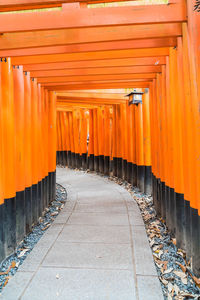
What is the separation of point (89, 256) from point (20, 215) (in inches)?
57.4

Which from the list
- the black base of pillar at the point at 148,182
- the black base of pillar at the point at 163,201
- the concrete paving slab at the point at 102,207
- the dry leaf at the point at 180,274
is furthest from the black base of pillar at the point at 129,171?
the dry leaf at the point at 180,274

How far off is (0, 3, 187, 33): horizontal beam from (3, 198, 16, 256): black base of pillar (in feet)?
7.75

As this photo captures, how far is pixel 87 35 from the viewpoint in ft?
10.7

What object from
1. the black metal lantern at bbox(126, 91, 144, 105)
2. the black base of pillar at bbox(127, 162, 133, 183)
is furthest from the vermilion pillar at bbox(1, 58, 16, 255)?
the black base of pillar at bbox(127, 162, 133, 183)

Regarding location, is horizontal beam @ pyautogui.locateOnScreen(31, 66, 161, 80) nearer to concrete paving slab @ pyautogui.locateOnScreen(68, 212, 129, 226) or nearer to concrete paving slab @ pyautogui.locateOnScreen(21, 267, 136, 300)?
concrete paving slab @ pyautogui.locateOnScreen(68, 212, 129, 226)

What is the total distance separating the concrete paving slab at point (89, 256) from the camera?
3.19 m

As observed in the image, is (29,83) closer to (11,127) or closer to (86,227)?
(11,127)

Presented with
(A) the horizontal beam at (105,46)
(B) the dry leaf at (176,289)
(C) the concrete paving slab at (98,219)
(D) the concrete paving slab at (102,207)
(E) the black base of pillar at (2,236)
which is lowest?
(B) the dry leaf at (176,289)

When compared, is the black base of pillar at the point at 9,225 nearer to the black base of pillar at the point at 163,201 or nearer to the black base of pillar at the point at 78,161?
the black base of pillar at the point at 163,201

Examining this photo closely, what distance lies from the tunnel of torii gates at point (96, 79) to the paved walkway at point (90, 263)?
1.80 ft

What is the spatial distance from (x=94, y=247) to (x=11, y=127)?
7.38 feet

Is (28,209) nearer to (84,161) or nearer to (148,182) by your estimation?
(148,182)

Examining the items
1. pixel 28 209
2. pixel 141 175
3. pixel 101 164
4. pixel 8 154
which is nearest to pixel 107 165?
pixel 101 164

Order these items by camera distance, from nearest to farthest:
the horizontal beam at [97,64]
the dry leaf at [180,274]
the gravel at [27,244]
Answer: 1. the dry leaf at [180,274]
2. the gravel at [27,244]
3. the horizontal beam at [97,64]
